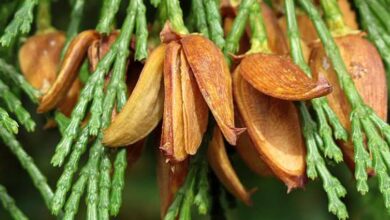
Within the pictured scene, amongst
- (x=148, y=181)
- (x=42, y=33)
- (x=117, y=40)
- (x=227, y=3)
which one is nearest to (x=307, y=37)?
(x=227, y=3)

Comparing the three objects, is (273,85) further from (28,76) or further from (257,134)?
(28,76)

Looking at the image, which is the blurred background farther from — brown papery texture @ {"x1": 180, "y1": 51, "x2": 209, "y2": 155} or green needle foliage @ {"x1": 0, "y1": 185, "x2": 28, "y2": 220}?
brown papery texture @ {"x1": 180, "y1": 51, "x2": 209, "y2": 155}

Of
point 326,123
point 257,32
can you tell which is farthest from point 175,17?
point 326,123

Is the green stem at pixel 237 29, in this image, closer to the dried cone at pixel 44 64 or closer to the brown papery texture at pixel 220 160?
the brown papery texture at pixel 220 160

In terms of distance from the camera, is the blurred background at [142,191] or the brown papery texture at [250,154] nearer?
the brown papery texture at [250,154]

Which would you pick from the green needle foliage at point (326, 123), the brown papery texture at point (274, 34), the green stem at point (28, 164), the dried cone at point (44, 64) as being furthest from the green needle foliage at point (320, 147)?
the green stem at point (28, 164)

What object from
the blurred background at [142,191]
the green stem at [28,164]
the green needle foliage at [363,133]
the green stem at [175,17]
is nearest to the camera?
the green needle foliage at [363,133]

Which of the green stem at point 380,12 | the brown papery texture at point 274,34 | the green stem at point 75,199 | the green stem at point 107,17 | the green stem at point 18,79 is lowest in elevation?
the green stem at point 380,12

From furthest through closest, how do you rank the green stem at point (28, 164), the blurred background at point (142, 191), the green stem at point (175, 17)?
1. the blurred background at point (142, 191)
2. the green stem at point (28, 164)
3. the green stem at point (175, 17)
